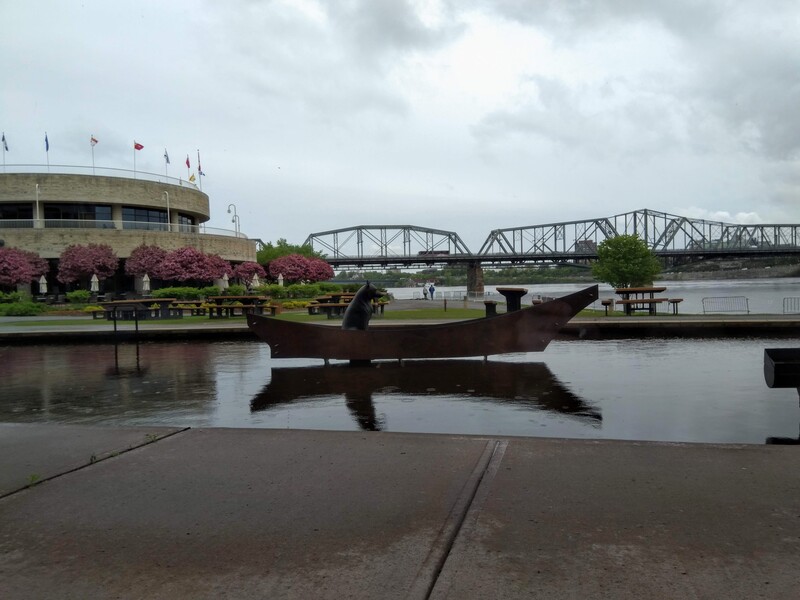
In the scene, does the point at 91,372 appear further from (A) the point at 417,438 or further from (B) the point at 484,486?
(B) the point at 484,486

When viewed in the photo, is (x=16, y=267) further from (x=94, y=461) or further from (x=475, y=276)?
(x=475, y=276)

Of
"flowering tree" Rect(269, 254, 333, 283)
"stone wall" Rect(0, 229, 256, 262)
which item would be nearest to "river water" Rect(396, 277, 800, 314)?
"flowering tree" Rect(269, 254, 333, 283)

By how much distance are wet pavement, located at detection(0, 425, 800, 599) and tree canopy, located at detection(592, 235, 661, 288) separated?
239 feet

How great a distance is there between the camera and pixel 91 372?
13.4 m

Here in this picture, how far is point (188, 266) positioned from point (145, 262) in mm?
3289

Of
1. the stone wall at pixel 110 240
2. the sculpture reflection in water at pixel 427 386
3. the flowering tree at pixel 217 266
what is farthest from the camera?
the flowering tree at pixel 217 266

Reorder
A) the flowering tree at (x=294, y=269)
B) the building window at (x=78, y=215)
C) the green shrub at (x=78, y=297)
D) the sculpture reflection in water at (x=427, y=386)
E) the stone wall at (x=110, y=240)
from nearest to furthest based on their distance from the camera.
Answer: the sculpture reflection in water at (x=427, y=386) < the green shrub at (x=78, y=297) < the stone wall at (x=110, y=240) < the building window at (x=78, y=215) < the flowering tree at (x=294, y=269)

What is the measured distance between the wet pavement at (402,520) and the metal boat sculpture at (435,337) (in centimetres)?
623

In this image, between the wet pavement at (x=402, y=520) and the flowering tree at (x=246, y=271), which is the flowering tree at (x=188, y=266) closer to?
the flowering tree at (x=246, y=271)

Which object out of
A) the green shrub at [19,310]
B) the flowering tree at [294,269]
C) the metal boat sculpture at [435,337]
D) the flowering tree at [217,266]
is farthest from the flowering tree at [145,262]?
the metal boat sculpture at [435,337]

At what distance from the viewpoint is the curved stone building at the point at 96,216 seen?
49125 mm

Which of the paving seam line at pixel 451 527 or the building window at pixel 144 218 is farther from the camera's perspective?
the building window at pixel 144 218

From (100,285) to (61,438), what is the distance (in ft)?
165

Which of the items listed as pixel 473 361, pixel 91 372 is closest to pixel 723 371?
pixel 473 361
